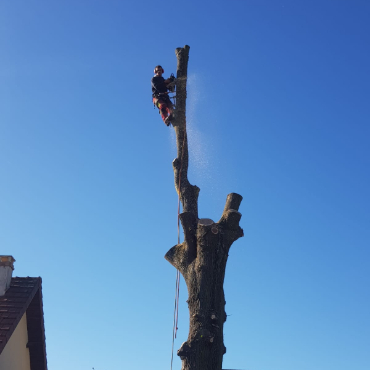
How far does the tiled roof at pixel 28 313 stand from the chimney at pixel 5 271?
0.08m

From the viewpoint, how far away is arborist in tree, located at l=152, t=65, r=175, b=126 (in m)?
6.70

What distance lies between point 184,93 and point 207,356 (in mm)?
3297

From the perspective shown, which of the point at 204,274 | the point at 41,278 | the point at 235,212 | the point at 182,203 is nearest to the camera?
the point at 204,274

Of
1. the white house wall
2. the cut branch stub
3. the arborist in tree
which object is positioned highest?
the arborist in tree

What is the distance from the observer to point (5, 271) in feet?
25.7

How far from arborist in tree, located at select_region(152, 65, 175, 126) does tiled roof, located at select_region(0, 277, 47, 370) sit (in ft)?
11.6

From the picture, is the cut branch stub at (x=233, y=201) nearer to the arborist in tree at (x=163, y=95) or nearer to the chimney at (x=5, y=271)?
the arborist in tree at (x=163, y=95)

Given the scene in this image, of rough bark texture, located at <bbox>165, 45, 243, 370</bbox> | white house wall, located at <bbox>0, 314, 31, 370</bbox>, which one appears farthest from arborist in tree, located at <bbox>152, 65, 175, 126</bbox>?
white house wall, located at <bbox>0, 314, 31, 370</bbox>

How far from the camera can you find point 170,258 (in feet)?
18.2

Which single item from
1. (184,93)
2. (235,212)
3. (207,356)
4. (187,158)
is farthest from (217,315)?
(184,93)

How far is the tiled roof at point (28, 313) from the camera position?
7.03 metres

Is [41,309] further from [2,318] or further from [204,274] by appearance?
[204,274]

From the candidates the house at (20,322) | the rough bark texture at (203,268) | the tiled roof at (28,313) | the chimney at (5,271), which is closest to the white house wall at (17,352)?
the house at (20,322)

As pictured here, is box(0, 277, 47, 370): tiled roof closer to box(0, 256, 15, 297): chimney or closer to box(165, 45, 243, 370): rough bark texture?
box(0, 256, 15, 297): chimney
